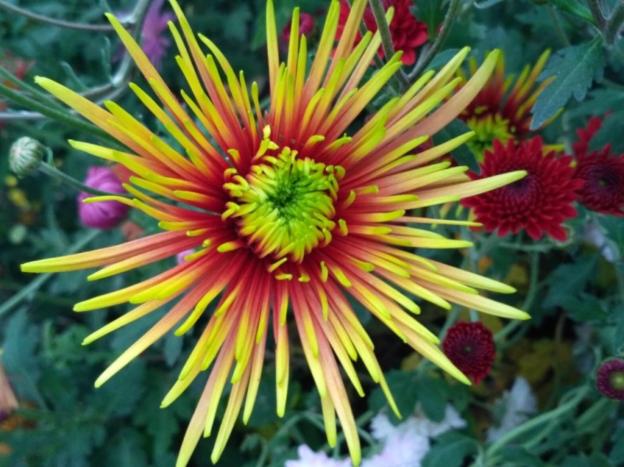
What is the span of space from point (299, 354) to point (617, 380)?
0.77 metres

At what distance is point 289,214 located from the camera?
1025mm

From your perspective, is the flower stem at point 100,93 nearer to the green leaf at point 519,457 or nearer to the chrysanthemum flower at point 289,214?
the chrysanthemum flower at point 289,214

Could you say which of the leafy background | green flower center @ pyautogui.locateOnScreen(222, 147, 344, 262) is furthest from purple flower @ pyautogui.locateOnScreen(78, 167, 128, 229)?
green flower center @ pyautogui.locateOnScreen(222, 147, 344, 262)

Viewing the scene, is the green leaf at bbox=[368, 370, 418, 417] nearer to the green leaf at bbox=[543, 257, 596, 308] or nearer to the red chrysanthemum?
the green leaf at bbox=[543, 257, 596, 308]

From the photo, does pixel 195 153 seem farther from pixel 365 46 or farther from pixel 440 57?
pixel 440 57

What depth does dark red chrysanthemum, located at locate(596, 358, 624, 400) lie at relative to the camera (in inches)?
41.8

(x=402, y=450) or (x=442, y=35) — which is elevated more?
(x=442, y=35)

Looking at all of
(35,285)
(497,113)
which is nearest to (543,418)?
(497,113)

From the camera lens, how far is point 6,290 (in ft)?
6.68

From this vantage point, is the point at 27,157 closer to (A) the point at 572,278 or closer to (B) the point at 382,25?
(B) the point at 382,25

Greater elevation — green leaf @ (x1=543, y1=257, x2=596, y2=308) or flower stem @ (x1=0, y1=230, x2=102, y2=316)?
flower stem @ (x1=0, y1=230, x2=102, y2=316)

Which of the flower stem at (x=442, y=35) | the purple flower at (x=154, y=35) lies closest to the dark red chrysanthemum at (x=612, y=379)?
the flower stem at (x=442, y=35)

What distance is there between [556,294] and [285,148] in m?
0.64

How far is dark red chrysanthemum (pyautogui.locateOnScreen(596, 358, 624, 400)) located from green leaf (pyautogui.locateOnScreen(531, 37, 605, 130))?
362 mm
